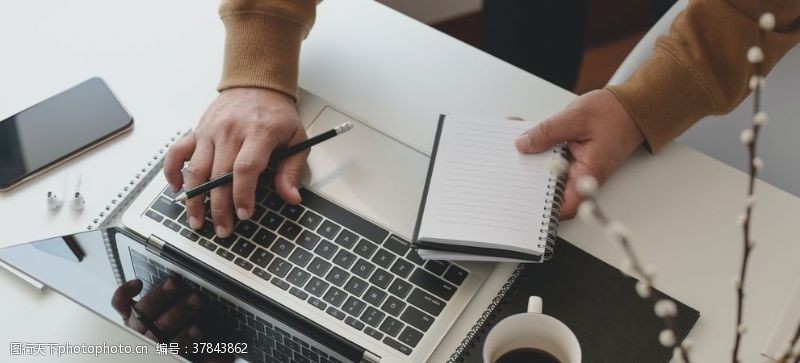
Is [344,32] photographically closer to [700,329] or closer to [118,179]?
[118,179]

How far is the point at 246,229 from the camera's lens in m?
0.94

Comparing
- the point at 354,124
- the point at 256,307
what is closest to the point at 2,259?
the point at 256,307

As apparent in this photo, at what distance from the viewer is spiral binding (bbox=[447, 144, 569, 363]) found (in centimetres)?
86

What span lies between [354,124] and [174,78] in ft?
0.82

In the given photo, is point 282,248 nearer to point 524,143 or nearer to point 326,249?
point 326,249

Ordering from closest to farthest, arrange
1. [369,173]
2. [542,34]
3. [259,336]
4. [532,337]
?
[532,337], [259,336], [369,173], [542,34]

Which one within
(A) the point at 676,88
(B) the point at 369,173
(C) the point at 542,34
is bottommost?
(C) the point at 542,34

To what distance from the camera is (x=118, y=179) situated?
3.28ft

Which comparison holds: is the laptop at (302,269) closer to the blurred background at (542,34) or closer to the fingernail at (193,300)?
the fingernail at (193,300)

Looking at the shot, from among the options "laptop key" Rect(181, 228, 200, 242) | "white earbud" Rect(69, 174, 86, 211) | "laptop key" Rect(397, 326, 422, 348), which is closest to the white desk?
"white earbud" Rect(69, 174, 86, 211)

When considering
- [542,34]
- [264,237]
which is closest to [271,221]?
[264,237]

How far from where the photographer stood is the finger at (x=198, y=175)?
0.94m

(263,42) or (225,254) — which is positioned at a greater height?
(263,42)

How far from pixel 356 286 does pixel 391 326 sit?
0.20 feet
